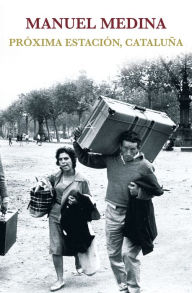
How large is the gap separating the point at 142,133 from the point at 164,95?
52499 mm

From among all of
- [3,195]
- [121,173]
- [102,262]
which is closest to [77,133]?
[121,173]

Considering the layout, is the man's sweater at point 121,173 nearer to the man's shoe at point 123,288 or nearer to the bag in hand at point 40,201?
the bag in hand at point 40,201

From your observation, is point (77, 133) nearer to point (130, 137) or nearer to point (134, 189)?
point (130, 137)

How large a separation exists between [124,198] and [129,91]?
49.1 m

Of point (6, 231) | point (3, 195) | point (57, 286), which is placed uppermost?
point (3, 195)

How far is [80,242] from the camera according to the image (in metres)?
4.72

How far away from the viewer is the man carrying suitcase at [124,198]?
426 centimetres

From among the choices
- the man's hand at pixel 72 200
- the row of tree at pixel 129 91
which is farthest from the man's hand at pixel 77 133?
the row of tree at pixel 129 91

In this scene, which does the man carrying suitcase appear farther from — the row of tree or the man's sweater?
the row of tree

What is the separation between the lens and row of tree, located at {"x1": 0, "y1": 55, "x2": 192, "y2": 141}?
43656 millimetres

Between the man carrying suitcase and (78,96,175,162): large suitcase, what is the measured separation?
110 mm

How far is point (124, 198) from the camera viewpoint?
173 inches

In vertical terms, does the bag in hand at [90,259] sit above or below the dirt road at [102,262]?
above

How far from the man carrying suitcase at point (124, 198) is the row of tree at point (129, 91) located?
36.7 meters
